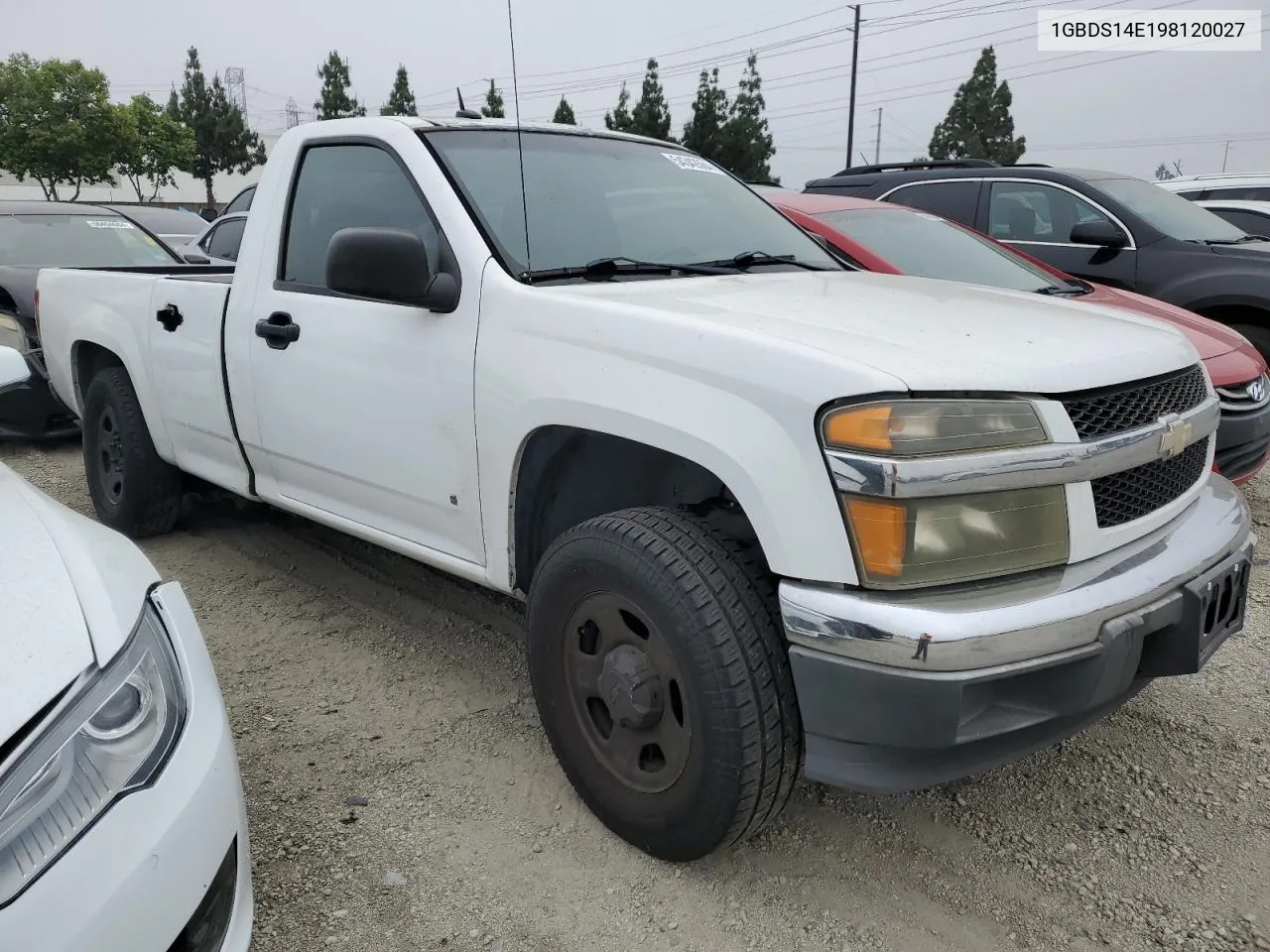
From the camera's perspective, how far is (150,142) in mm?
42750

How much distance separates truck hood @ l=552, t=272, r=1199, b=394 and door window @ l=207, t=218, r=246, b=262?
719 centimetres

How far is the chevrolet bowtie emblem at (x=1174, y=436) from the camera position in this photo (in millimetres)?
2094

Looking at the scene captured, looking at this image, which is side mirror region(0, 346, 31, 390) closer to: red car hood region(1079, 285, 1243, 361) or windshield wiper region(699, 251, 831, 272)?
windshield wiper region(699, 251, 831, 272)

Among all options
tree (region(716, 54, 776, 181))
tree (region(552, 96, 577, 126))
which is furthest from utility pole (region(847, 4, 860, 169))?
tree (region(552, 96, 577, 126))

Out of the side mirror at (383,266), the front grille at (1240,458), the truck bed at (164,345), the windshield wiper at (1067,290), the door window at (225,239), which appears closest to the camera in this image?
the side mirror at (383,266)

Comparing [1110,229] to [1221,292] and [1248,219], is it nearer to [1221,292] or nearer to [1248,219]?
[1221,292]

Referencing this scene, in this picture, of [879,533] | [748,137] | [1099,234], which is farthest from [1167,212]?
[748,137]

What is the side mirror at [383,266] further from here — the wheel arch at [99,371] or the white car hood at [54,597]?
the wheel arch at [99,371]

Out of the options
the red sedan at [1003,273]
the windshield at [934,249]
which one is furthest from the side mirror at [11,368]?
the windshield at [934,249]

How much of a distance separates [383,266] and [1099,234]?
5161 mm

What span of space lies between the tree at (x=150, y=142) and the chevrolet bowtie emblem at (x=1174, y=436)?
47.1 metres

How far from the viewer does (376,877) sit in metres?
2.25

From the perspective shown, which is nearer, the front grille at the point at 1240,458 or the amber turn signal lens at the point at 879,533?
the amber turn signal lens at the point at 879,533

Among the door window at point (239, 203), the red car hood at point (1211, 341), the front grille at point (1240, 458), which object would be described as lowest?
the front grille at point (1240, 458)
